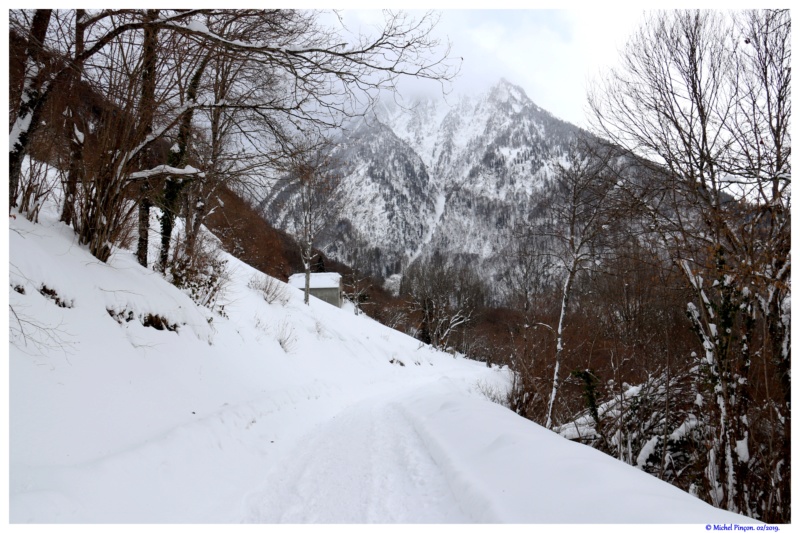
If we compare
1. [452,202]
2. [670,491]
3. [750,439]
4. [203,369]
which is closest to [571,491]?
[670,491]

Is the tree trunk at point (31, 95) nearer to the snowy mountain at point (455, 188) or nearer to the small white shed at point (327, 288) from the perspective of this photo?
the small white shed at point (327, 288)

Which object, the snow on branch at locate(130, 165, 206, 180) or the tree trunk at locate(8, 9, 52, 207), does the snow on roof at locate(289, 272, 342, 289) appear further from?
the tree trunk at locate(8, 9, 52, 207)

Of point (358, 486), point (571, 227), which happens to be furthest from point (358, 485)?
point (571, 227)

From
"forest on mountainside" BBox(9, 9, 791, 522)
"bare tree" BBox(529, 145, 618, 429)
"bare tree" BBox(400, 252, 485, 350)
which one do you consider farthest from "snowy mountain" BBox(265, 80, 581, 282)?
"forest on mountainside" BBox(9, 9, 791, 522)

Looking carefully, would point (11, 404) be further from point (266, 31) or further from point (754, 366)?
point (754, 366)

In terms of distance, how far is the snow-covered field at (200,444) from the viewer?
9.72 ft

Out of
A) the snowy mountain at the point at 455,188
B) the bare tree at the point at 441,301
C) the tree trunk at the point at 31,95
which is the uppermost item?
the snowy mountain at the point at 455,188

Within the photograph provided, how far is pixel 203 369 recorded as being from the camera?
6.43m

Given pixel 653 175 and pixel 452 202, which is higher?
pixel 452 202

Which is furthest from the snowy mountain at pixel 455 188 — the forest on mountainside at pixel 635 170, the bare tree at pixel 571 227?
the forest on mountainside at pixel 635 170

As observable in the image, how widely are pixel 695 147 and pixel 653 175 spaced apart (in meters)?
0.69

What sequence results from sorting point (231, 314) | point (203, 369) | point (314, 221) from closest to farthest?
point (203, 369), point (231, 314), point (314, 221)

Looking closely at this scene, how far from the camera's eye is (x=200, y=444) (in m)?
4.64

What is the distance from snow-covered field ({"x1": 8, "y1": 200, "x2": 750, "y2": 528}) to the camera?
9.72 feet
